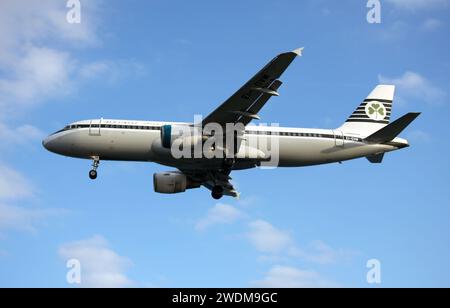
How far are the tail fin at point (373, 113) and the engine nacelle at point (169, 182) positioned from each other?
11894 mm

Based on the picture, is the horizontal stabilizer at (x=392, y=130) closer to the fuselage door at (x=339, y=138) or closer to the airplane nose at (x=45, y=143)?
the fuselage door at (x=339, y=138)

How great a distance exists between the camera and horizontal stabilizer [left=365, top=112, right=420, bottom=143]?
40469 millimetres

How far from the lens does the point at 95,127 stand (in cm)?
4253

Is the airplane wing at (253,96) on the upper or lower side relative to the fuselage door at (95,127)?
lower

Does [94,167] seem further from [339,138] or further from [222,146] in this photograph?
[339,138]

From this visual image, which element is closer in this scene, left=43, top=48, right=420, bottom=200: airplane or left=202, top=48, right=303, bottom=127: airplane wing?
left=202, top=48, right=303, bottom=127: airplane wing

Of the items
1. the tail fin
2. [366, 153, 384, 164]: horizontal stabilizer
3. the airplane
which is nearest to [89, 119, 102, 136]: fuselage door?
the airplane

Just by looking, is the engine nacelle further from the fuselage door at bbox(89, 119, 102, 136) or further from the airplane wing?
the airplane wing

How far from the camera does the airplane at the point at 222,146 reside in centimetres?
3988

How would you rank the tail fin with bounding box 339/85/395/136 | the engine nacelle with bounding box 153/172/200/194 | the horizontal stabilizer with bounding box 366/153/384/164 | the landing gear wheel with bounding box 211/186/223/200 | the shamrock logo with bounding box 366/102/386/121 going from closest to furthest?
1. the horizontal stabilizer with bounding box 366/153/384/164
2. the engine nacelle with bounding box 153/172/200/194
3. the landing gear wheel with bounding box 211/186/223/200
4. the tail fin with bounding box 339/85/395/136
5. the shamrock logo with bounding box 366/102/386/121

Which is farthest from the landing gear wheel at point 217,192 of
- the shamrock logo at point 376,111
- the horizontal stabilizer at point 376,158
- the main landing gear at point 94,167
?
the shamrock logo at point 376,111

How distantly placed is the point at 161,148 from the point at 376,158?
49.7 feet

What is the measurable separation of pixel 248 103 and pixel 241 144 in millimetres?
4184

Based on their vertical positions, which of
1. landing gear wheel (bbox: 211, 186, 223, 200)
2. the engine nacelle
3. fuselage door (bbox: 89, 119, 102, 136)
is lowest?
landing gear wheel (bbox: 211, 186, 223, 200)
